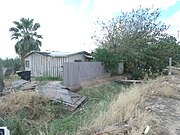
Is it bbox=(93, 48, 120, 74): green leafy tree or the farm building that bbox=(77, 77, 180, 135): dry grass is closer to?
bbox=(93, 48, 120, 74): green leafy tree

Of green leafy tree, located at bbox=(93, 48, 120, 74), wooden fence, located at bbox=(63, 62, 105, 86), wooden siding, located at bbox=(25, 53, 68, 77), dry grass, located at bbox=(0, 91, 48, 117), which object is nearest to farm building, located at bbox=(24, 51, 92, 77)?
wooden siding, located at bbox=(25, 53, 68, 77)

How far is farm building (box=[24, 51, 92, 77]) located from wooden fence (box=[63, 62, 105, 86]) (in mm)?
6067

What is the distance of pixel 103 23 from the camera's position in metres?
25.3

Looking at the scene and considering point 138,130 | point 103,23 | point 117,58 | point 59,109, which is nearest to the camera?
point 138,130

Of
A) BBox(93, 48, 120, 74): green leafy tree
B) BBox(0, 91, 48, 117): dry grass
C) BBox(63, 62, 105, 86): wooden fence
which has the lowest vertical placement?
BBox(0, 91, 48, 117): dry grass

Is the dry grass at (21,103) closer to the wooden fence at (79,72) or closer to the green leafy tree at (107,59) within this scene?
the wooden fence at (79,72)

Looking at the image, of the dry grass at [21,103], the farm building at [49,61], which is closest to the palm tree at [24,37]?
the farm building at [49,61]

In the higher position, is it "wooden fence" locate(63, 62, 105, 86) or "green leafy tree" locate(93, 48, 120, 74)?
"green leafy tree" locate(93, 48, 120, 74)

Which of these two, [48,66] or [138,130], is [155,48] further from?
[138,130]

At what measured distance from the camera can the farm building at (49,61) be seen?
26125 mm

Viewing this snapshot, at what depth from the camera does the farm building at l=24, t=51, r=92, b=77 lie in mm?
26125

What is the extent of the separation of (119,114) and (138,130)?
1138mm

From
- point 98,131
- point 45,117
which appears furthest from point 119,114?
point 45,117

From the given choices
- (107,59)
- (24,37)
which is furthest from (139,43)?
(24,37)
